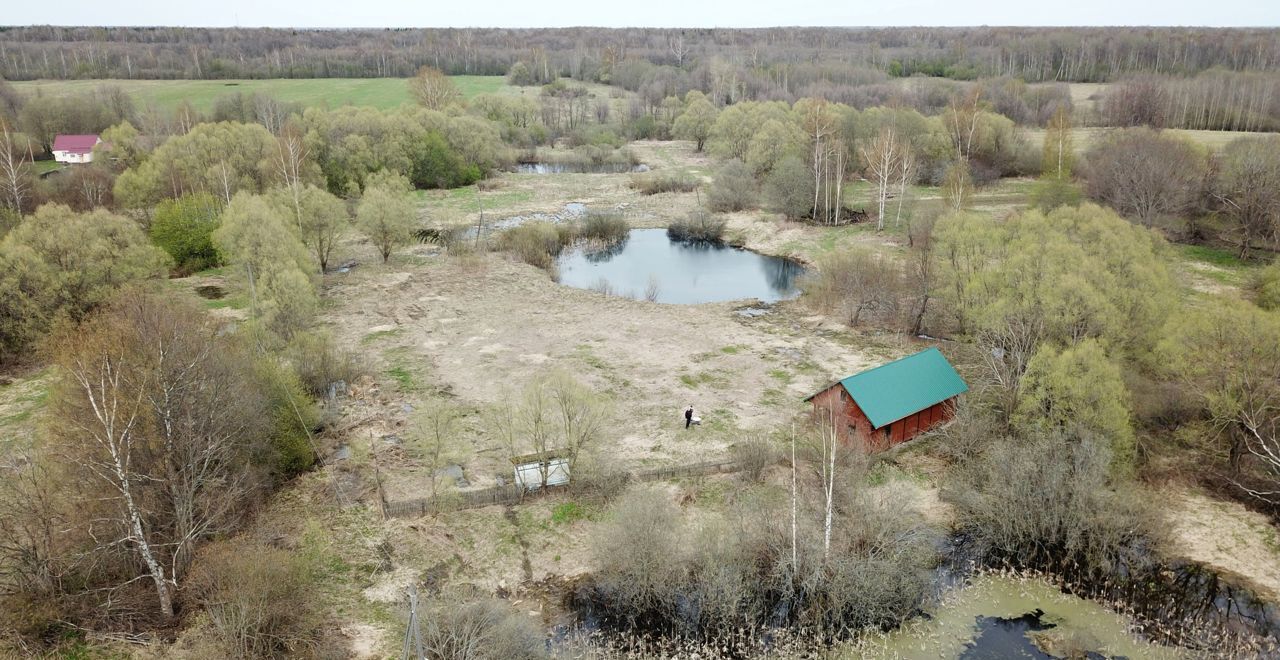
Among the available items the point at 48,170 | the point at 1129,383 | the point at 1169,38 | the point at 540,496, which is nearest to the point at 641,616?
the point at 540,496

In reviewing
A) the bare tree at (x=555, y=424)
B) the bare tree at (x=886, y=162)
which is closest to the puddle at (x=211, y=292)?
the bare tree at (x=555, y=424)

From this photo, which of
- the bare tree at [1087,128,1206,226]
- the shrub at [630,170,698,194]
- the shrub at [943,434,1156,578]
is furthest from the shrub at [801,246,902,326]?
the shrub at [630,170,698,194]

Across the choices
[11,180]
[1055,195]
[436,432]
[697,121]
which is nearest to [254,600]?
[436,432]

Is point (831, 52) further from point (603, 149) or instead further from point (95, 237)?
point (95, 237)

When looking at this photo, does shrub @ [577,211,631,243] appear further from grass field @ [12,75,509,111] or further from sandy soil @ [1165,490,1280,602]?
grass field @ [12,75,509,111]

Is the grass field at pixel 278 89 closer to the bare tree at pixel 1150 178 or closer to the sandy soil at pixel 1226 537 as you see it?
the bare tree at pixel 1150 178
